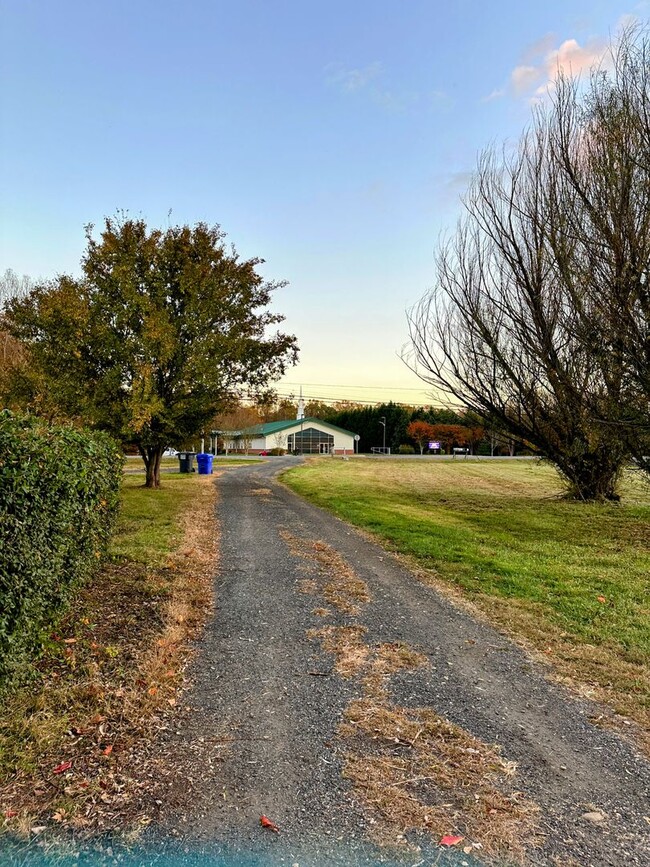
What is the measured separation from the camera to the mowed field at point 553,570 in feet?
12.4

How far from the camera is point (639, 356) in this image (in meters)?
8.77

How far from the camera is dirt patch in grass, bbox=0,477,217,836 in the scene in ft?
7.08

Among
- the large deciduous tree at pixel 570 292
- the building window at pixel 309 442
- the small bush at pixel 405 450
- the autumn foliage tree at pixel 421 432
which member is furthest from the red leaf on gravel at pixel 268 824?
the small bush at pixel 405 450

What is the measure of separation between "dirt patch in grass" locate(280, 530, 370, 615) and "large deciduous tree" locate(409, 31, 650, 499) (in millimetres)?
6439

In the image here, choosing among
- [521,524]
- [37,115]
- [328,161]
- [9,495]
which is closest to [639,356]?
[521,524]

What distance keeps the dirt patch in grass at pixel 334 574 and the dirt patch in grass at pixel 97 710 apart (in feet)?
4.64

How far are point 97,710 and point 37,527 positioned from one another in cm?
120

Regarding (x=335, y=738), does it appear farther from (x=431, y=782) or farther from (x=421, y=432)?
(x=421, y=432)

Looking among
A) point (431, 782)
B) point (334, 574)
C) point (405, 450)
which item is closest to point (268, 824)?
point (431, 782)

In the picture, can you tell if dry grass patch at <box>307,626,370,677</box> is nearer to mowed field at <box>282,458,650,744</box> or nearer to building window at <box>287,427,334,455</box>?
mowed field at <box>282,458,650,744</box>

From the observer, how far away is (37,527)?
3.12 metres

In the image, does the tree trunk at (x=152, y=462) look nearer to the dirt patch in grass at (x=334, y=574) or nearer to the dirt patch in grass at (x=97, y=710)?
the dirt patch in grass at (x=334, y=574)

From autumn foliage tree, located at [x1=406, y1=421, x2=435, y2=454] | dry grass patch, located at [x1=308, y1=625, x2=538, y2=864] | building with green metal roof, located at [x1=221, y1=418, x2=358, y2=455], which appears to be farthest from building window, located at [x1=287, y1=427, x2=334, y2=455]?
dry grass patch, located at [x1=308, y1=625, x2=538, y2=864]

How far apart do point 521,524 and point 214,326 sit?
34.4 feet
